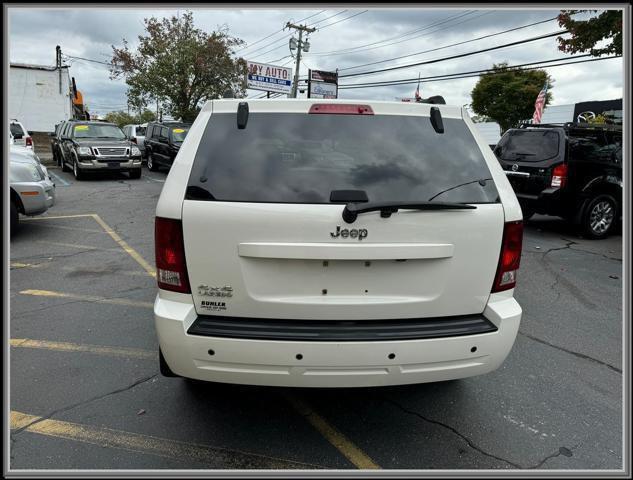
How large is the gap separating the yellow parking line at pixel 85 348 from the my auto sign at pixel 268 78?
95.2 ft

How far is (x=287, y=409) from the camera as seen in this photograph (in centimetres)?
304

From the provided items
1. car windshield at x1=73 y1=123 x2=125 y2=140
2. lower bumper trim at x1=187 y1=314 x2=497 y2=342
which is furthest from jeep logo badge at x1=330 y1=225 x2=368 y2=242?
car windshield at x1=73 y1=123 x2=125 y2=140

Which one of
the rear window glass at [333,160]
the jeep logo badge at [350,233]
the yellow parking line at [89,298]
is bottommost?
the yellow parking line at [89,298]

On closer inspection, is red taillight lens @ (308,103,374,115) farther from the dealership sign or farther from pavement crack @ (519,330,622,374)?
the dealership sign

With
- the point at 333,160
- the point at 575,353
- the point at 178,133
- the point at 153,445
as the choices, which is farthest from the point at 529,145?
the point at 178,133

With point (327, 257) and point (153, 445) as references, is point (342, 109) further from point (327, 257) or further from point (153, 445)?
point (153, 445)

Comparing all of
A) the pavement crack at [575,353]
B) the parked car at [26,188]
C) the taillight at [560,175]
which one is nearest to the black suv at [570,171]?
the taillight at [560,175]

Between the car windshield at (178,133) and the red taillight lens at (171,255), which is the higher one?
the car windshield at (178,133)

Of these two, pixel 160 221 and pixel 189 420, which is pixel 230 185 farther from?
pixel 189 420

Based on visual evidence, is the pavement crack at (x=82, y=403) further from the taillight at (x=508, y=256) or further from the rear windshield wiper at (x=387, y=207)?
the taillight at (x=508, y=256)

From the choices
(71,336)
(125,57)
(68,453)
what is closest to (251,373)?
(68,453)

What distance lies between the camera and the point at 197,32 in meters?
27.9

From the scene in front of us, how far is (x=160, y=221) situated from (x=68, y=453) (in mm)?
1470

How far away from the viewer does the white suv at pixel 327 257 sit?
2332 mm
